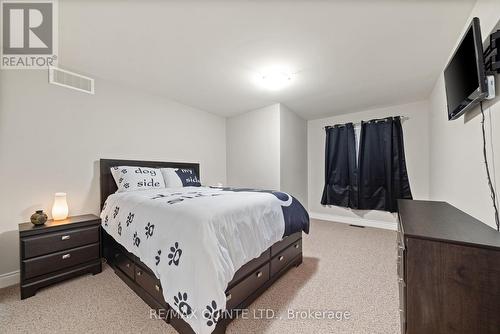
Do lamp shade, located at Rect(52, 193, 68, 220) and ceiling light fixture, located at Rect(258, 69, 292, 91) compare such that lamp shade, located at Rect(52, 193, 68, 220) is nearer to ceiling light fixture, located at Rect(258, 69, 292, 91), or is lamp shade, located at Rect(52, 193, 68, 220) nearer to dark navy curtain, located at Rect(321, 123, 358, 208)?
ceiling light fixture, located at Rect(258, 69, 292, 91)

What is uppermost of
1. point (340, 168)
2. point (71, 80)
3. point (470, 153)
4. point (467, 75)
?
point (71, 80)

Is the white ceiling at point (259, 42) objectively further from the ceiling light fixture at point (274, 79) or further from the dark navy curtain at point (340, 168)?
the dark navy curtain at point (340, 168)

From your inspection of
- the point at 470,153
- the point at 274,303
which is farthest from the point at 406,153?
the point at 274,303

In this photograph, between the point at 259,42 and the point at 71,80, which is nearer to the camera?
the point at 259,42

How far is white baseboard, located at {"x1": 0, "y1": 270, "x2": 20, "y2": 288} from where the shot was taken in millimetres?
1842

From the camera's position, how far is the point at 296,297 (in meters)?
1.70

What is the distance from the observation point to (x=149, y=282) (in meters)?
1.58

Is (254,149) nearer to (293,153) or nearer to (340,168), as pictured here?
(293,153)

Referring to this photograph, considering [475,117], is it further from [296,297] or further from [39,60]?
[39,60]

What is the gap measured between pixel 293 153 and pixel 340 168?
3.46 feet

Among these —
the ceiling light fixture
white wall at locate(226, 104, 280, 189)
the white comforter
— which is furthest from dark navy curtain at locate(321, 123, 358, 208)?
the white comforter

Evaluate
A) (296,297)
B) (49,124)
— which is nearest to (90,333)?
(296,297)

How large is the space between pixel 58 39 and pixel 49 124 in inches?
34.5

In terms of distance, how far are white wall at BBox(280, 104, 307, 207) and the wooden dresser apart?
2.60 meters
